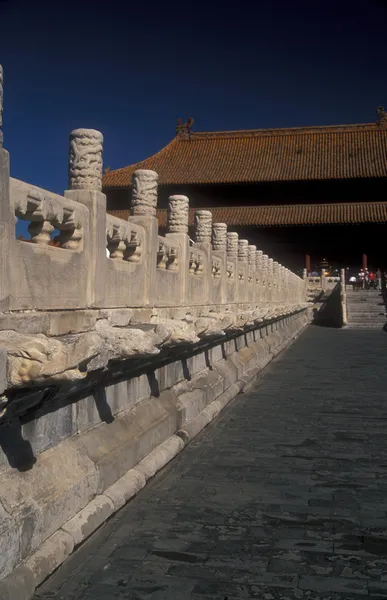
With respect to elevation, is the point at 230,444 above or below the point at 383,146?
below

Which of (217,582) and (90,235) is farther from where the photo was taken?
(90,235)

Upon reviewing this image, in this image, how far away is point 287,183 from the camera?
42844 millimetres

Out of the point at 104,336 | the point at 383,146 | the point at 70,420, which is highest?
the point at 383,146

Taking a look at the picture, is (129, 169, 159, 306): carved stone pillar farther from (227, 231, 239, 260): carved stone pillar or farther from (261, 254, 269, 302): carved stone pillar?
(261, 254, 269, 302): carved stone pillar

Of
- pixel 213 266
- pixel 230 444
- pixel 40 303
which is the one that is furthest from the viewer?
pixel 213 266

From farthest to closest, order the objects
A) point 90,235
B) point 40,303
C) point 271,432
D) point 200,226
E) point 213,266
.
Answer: point 213,266
point 200,226
point 271,432
point 90,235
point 40,303

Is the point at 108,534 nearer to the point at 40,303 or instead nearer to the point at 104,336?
the point at 104,336

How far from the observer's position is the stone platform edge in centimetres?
392

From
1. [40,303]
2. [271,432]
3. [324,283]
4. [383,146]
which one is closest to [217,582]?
[40,303]

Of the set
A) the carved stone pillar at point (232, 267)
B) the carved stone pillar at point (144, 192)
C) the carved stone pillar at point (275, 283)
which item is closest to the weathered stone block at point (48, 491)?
the carved stone pillar at point (144, 192)

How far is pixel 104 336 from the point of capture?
5.02 m

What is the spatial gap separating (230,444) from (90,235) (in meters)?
3.39

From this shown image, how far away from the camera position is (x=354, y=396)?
12.2 m

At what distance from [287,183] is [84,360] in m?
39.9
